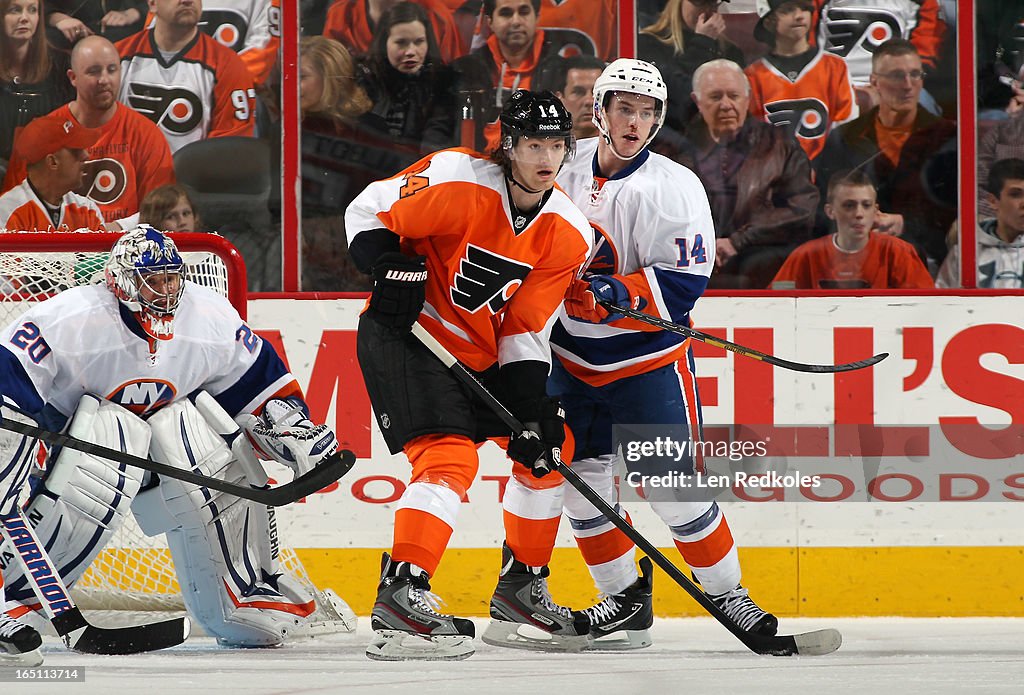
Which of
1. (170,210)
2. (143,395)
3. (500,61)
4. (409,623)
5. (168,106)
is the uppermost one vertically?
(500,61)

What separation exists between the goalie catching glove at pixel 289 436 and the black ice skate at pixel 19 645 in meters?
0.67

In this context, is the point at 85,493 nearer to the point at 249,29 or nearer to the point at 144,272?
Answer: the point at 144,272

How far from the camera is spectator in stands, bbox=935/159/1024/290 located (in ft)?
13.4

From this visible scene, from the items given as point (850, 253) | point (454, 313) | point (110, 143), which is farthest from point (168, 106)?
point (850, 253)

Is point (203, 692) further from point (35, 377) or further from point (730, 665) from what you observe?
point (730, 665)

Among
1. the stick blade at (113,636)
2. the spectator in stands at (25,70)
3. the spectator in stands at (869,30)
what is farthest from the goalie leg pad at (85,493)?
the spectator in stands at (869,30)

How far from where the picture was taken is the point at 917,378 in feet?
12.8

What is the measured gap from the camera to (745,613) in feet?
10.0

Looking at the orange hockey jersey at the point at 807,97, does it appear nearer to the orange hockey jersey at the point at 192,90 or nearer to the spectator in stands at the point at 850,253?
the spectator in stands at the point at 850,253

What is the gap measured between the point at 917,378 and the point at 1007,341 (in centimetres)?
27

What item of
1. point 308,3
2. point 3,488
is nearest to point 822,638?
point 3,488

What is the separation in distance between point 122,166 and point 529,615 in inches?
79.9

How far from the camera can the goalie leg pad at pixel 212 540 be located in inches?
121

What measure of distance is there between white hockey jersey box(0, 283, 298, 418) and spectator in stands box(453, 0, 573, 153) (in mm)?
1276
